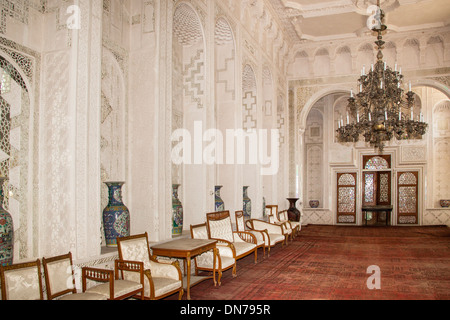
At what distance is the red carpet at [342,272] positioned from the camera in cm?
477

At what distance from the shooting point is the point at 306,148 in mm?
14906

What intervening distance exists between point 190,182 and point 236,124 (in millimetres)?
1913

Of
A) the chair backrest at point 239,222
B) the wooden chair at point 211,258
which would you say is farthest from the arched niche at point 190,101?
the chair backrest at point 239,222

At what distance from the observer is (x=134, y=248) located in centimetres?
419

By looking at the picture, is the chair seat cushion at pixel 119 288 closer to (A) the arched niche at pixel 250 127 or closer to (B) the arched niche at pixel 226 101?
(B) the arched niche at pixel 226 101

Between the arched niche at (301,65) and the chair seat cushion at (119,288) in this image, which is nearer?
the chair seat cushion at (119,288)

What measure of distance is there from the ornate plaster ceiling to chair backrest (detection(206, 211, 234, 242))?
6.08 meters

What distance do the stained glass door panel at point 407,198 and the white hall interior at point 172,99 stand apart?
13 cm

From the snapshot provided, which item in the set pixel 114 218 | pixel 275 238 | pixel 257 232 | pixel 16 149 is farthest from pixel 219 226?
pixel 16 149

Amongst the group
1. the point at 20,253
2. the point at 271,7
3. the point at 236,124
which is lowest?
the point at 20,253

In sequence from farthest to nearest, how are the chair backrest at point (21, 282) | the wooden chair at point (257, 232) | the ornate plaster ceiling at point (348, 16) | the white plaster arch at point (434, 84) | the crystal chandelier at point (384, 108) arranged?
1. the white plaster arch at point (434, 84)
2. the ornate plaster ceiling at point (348, 16)
3. the wooden chair at point (257, 232)
4. the crystal chandelier at point (384, 108)
5. the chair backrest at point (21, 282)

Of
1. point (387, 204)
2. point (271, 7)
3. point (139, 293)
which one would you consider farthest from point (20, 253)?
point (387, 204)

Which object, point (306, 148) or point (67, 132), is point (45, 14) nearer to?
point (67, 132)

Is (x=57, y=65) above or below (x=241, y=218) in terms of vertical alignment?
above
